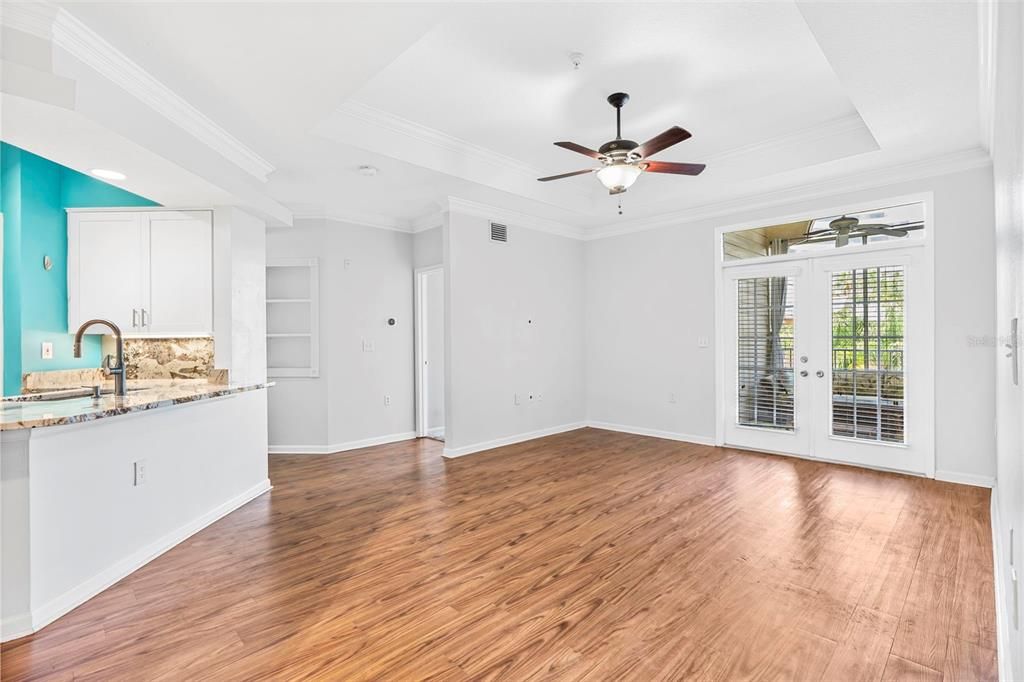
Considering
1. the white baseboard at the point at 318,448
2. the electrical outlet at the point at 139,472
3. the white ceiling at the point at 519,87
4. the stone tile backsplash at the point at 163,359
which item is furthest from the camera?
the white baseboard at the point at 318,448

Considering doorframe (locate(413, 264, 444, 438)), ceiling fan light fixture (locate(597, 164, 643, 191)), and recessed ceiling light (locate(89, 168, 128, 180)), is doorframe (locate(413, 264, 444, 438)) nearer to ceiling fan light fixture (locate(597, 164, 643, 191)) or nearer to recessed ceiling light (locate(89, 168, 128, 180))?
ceiling fan light fixture (locate(597, 164, 643, 191))

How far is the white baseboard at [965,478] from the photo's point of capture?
3953mm

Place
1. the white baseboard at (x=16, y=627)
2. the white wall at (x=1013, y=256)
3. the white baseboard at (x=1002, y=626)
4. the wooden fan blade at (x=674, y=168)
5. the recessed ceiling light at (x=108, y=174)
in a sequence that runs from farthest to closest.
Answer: the wooden fan blade at (x=674, y=168) → the recessed ceiling light at (x=108, y=174) → the white baseboard at (x=16, y=627) → the white baseboard at (x=1002, y=626) → the white wall at (x=1013, y=256)

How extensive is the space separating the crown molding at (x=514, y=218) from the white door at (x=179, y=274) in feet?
7.64

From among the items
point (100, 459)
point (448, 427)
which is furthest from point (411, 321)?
point (100, 459)

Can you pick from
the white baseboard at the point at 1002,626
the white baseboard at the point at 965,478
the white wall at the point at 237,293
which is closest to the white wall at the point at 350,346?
the white wall at the point at 237,293

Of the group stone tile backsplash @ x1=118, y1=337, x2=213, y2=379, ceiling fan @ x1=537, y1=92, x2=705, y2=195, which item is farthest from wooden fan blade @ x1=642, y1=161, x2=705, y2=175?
stone tile backsplash @ x1=118, y1=337, x2=213, y2=379

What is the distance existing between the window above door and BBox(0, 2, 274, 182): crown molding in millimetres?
4901

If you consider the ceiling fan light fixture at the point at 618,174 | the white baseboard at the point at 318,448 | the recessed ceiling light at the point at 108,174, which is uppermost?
the ceiling fan light fixture at the point at 618,174

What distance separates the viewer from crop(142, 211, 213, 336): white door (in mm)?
4152

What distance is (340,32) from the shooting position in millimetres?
2439

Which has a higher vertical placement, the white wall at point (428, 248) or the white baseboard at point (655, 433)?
the white wall at point (428, 248)

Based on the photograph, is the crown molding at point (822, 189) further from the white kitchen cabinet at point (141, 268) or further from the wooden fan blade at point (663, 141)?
the white kitchen cabinet at point (141, 268)

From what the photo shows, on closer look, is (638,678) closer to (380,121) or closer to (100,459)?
(100,459)
